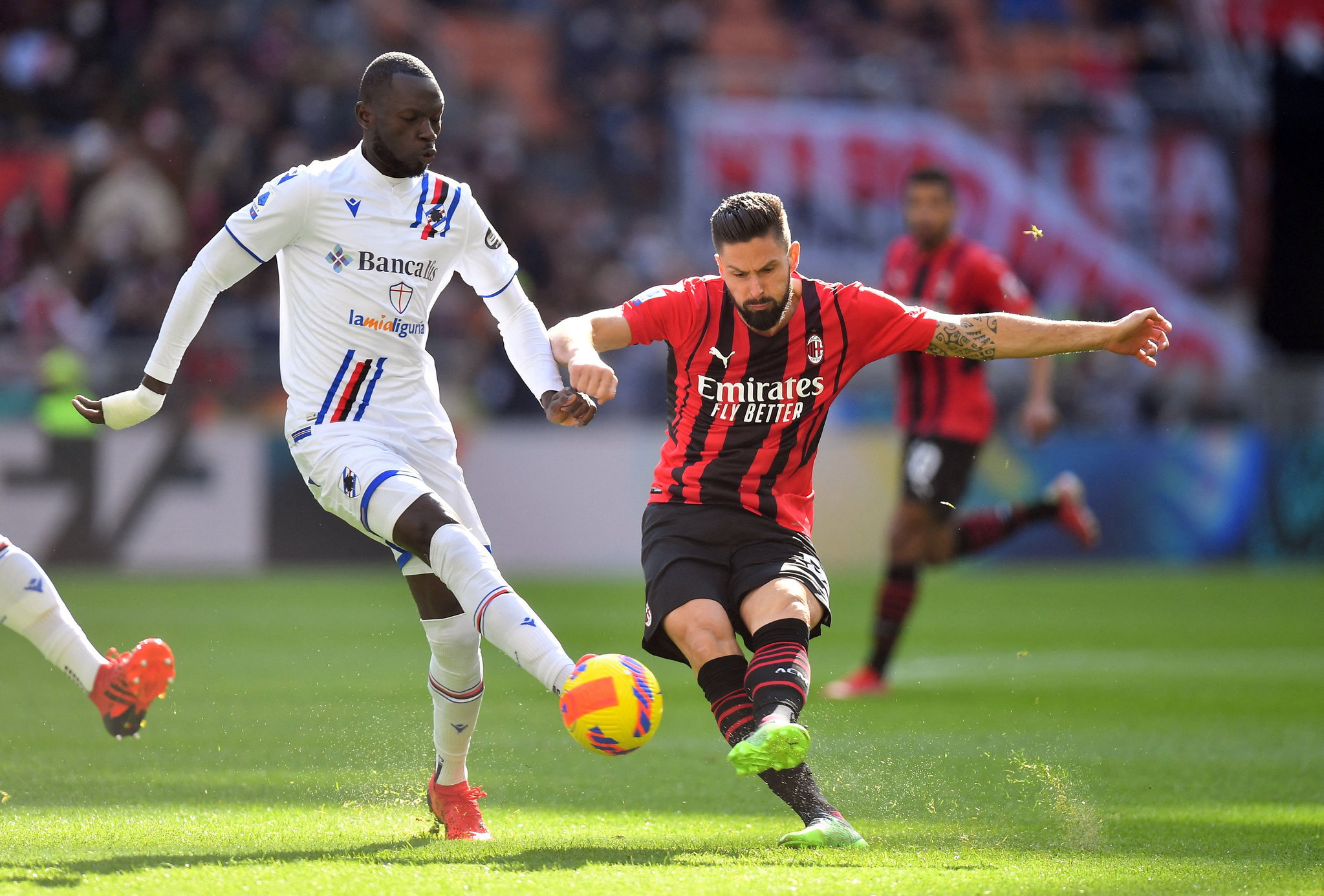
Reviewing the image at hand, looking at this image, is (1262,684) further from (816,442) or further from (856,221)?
(856,221)

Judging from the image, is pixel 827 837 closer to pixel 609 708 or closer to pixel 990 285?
pixel 609 708

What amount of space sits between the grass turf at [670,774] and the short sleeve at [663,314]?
1397 millimetres

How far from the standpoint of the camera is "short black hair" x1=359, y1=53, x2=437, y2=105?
4500mm

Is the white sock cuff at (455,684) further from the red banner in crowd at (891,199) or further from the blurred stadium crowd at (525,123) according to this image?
the red banner in crowd at (891,199)

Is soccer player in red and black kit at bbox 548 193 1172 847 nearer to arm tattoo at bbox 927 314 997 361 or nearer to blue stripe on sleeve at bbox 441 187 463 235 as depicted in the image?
arm tattoo at bbox 927 314 997 361

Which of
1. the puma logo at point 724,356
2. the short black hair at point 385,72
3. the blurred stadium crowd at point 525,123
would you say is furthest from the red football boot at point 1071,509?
the blurred stadium crowd at point 525,123

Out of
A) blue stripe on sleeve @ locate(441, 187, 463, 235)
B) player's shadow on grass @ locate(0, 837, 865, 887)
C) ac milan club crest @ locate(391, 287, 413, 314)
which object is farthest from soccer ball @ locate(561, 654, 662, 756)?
blue stripe on sleeve @ locate(441, 187, 463, 235)

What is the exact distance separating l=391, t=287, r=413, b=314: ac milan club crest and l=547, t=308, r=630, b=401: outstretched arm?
413 mm

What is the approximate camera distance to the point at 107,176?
48.9 feet

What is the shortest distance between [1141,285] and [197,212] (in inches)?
410

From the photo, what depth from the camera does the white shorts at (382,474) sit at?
4.29 m

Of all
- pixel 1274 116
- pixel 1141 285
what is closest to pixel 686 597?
pixel 1141 285

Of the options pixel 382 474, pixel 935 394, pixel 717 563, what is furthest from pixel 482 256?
pixel 935 394

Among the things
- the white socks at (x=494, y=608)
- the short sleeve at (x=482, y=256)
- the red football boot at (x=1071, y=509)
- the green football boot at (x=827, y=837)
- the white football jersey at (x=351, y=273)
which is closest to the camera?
the white socks at (x=494, y=608)
